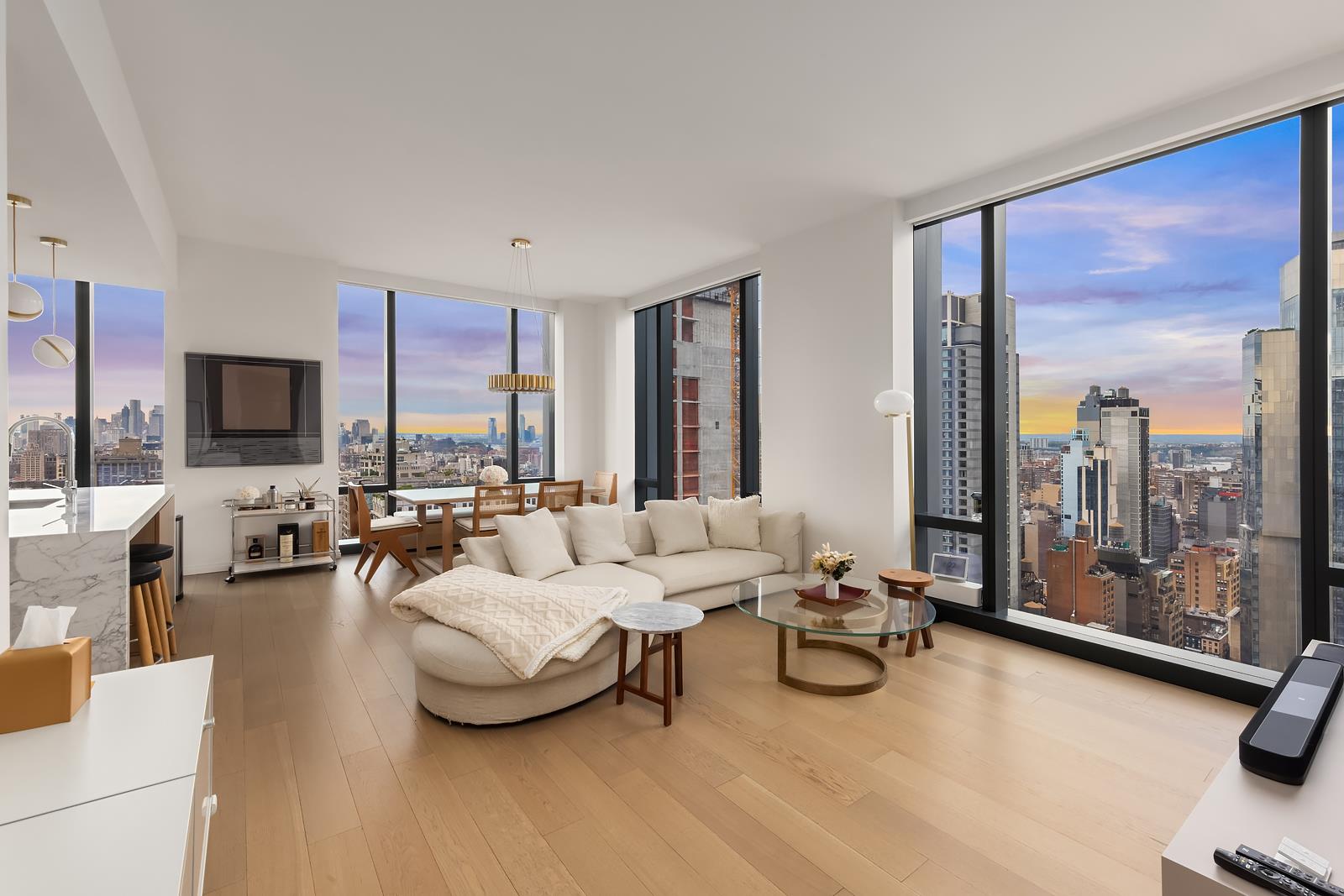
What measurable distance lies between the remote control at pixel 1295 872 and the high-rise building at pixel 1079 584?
10.4 feet

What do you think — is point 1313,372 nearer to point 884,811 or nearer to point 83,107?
point 884,811

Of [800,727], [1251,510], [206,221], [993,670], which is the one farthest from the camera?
[206,221]

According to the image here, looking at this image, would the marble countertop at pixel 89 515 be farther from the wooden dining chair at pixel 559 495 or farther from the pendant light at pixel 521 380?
the wooden dining chair at pixel 559 495

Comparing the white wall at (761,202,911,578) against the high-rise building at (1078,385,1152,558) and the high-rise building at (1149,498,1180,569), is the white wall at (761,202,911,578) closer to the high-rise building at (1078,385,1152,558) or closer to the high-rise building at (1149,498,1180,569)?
the high-rise building at (1078,385,1152,558)

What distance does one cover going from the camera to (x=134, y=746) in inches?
46.4

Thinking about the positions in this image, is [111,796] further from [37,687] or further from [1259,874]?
[1259,874]

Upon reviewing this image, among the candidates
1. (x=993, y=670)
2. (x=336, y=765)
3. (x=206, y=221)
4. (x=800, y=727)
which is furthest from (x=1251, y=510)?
(x=206, y=221)

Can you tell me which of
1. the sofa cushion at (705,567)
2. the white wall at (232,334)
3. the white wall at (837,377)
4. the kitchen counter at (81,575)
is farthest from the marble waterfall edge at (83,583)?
the white wall at (837,377)

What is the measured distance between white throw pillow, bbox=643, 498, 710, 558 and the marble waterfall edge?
2.99 metres

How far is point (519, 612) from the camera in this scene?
2.83 meters

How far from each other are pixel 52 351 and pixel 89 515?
1.36m

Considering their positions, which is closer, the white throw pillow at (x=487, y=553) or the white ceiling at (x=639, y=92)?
the white ceiling at (x=639, y=92)

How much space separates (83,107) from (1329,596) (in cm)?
557

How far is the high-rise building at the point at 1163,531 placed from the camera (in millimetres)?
3270
